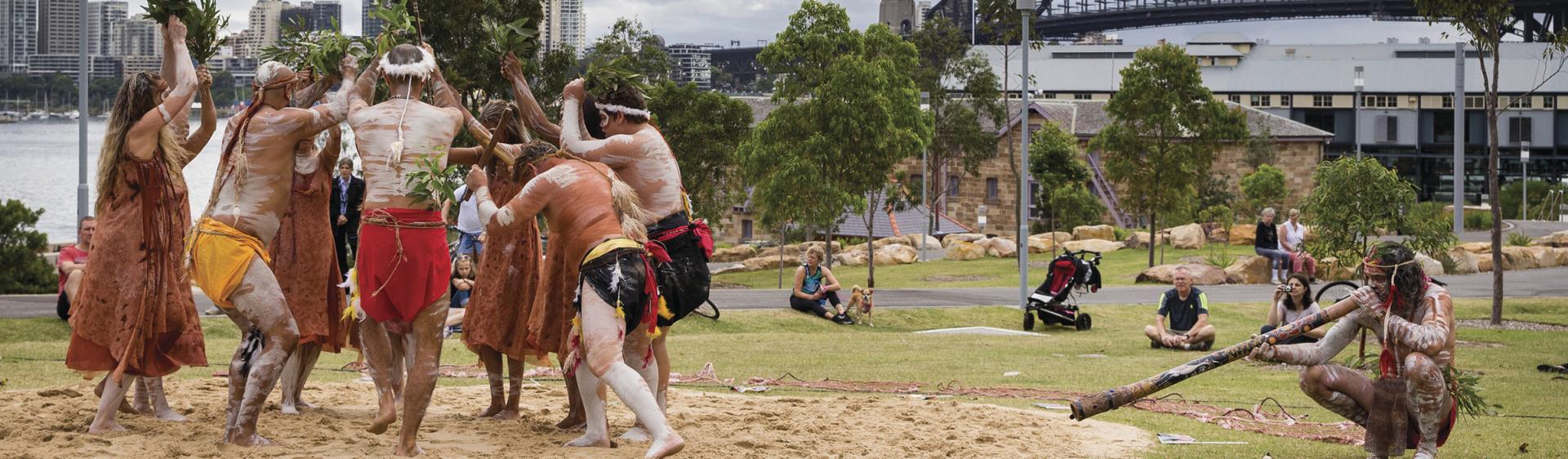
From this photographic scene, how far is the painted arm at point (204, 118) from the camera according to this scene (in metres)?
8.28

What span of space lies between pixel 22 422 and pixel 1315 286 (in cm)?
2642

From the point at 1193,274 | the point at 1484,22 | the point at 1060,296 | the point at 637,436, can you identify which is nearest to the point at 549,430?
the point at 637,436

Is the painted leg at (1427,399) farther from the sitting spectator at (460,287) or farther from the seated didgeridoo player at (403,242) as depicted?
the sitting spectator at (460,287)

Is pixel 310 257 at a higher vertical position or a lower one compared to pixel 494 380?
higher

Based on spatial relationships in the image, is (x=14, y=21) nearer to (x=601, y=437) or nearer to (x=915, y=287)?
(x=915, y=287)

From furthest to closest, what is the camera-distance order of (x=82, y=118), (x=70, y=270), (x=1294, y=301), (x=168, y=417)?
(x=82, y=118) < (x=70, y=270) < (x=1294, y=301) < (x=168, y=417)

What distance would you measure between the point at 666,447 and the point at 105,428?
3.35 m

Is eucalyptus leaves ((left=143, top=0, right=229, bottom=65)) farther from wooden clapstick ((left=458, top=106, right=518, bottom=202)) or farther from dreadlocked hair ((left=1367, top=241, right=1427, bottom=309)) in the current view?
dreadlocked hair ((left=1367, top=241, right=1427, bottom=309))

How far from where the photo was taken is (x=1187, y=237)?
44.2 m

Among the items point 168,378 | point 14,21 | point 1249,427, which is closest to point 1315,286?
point 1249,427

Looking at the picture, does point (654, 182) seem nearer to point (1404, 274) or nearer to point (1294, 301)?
point (1404, 274)

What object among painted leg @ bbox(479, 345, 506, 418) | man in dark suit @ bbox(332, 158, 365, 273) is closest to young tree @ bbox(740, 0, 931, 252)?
man in dark suit @ bbox(332, 158, 365, 273)

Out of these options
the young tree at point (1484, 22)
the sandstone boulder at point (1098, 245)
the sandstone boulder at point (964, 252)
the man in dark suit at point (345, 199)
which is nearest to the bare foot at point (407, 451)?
the man in dark suit at point (345, 199)

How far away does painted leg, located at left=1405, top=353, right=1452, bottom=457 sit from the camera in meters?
7.86
